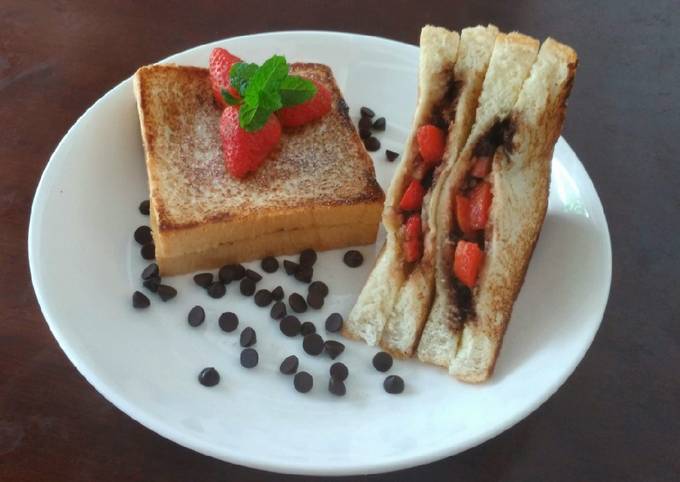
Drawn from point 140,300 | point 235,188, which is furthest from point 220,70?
point 140,300

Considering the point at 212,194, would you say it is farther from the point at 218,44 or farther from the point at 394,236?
the point at 218,44

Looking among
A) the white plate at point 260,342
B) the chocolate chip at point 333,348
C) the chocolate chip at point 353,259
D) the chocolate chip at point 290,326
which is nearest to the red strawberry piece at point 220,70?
the white plate at point 260,342

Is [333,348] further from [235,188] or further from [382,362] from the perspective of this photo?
[235,188]

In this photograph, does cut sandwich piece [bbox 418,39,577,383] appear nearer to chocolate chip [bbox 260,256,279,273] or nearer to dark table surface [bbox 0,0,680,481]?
dark table surface [bbox 0,0,680,481]

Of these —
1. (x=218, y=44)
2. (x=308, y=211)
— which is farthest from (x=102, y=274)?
(x=218, y=44)

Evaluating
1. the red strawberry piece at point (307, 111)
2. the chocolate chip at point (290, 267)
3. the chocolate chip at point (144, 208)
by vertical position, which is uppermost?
the red strawberry piece at point (307, 111)

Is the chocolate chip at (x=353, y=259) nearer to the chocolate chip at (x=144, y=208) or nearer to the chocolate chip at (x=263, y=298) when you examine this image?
the chocolate chip at (x=263, y=298)
